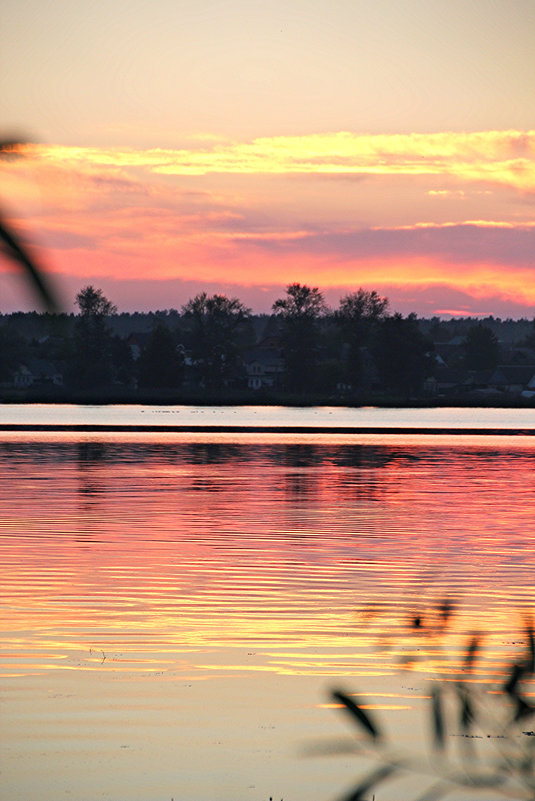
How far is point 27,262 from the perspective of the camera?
10.7ft

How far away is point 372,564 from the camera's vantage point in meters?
21.9

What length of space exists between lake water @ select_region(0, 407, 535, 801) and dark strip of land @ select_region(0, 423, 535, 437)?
51.8 m

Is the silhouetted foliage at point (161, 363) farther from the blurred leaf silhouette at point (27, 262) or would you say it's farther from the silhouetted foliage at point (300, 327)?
the blurred leaf silhouette at point (27, 262)

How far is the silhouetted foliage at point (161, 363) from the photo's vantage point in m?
188

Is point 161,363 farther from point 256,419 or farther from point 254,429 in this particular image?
point 254,429

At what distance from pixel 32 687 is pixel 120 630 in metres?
3.10

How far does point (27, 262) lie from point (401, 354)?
7600 inches

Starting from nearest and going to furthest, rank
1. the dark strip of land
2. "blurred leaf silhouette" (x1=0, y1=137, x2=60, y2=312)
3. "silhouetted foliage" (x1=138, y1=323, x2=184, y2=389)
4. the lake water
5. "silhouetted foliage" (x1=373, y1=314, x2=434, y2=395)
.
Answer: "blurred leaf silhouette" (x1=0, y1=137, x2=60, y2=312) → the lake water → the dark strip of land → "silhouetted foliage" (x1=138, y1=323, x2=184, y2=389) → "silhouetted foliage" (x1=373, y1=314, x2=434, y2=395)

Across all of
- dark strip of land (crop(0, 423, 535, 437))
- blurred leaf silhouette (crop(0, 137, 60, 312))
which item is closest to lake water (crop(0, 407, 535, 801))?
blurred leaf silhouette (crop(0, 137, 60, 312))

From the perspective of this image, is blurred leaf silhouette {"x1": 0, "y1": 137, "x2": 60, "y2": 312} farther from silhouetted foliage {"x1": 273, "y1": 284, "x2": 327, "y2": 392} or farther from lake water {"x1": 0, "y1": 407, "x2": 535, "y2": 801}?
silhouetted foliage {"x1": 273, "y1": 284, "x2": 327, "y2": 392}

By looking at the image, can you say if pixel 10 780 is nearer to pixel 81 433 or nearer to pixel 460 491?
pixel 460 491

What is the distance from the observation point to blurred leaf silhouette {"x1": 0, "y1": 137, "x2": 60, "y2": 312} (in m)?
3.26

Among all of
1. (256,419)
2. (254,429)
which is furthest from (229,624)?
(256,419)

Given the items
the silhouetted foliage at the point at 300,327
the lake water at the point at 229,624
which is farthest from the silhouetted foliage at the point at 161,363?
the lake water at the point at 229,624
